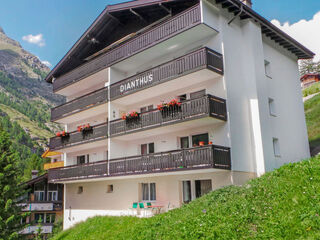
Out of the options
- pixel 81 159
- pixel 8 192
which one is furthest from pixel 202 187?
pixel 8 192

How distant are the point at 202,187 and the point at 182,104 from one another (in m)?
4.73

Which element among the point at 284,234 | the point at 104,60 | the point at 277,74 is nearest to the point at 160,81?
the point at 104,60

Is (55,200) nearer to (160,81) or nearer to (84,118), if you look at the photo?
(84,118)

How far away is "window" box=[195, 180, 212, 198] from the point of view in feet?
59.8

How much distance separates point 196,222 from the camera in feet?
37.4

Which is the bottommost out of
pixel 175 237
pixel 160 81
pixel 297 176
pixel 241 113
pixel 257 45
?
pixel 175 237

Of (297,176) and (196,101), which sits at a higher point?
(196,101)

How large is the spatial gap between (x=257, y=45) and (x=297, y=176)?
1017 cm

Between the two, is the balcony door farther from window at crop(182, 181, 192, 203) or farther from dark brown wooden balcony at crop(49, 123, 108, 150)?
dark brown wooden balcony at crop(49, 123, 108, 150)

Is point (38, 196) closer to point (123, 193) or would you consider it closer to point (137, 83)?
point (123, 193)

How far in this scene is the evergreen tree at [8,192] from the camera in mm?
22031

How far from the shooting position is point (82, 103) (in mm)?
25312

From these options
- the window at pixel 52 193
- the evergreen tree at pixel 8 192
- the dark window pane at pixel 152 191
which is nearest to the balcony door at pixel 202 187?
the dark window pane at pixel 152 191

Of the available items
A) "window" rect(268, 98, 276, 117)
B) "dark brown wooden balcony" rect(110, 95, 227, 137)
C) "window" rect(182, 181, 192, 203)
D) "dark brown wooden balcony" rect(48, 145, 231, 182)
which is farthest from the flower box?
"window" rect(268, 98, 276, 117)
